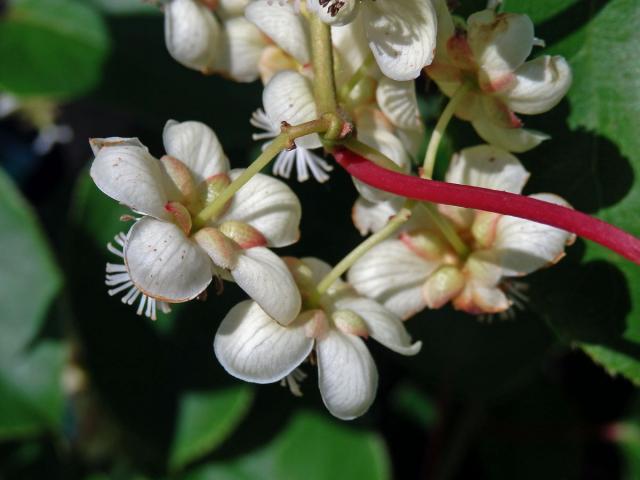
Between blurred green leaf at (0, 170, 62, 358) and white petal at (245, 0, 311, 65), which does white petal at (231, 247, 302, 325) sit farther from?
blurred green leaf at (0, 170, 62, 358)

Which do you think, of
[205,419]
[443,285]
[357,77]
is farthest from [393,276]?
[205,419]

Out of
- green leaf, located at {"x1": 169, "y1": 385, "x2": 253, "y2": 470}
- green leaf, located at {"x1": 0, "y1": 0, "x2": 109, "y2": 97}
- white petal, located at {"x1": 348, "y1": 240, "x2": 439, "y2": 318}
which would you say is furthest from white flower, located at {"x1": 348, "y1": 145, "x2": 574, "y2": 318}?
green leaf, located at {"x1": 0, "y1": 0, "x2": 109, "y2": 97}

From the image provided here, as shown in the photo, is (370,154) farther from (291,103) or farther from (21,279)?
(21,279)

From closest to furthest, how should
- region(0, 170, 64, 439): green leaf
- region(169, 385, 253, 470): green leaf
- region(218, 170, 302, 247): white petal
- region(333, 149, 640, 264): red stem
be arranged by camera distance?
region(333, 149, 640, 264): red stem → region(218, 170, 302, 247): white petal → region(169, 385, 253, 470): green leaf → region(0, 170, 64, 439): green leaf

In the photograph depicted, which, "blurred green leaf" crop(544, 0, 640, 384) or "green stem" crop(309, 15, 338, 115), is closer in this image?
"green stem" crop(309, 15, 338, 115)

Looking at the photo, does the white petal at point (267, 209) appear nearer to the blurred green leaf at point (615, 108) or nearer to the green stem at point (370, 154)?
the green stem at point (370, 154)
